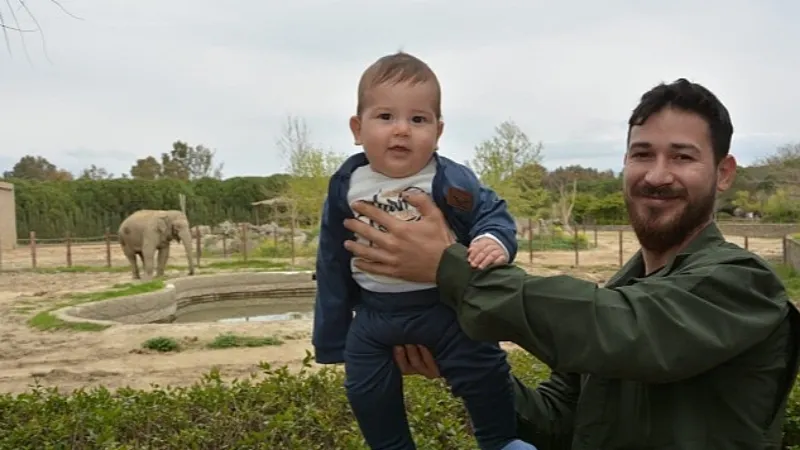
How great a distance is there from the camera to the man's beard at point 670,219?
1.66 metres

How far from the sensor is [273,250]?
24.8 metres

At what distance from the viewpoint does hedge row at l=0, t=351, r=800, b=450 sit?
339cm

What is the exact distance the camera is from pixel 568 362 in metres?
1.32

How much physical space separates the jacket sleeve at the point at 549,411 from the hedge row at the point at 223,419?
50.8 inches

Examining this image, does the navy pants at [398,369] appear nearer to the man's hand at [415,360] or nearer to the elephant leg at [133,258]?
the man's hand at [415,360]

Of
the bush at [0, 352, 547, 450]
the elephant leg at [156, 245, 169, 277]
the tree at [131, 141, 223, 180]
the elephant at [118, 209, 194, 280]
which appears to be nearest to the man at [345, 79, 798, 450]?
the bush at [0, 352, 547, 450]

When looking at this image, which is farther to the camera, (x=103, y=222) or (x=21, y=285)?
(x=103, y=222)

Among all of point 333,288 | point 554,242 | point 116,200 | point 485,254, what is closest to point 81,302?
point 333,288

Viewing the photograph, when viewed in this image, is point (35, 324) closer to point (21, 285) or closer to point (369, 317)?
point (21, 285)

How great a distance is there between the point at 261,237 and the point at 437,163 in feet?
87.3

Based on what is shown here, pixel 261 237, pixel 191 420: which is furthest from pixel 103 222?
pixel 191 420

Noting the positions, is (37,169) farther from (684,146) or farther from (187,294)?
(684,146)

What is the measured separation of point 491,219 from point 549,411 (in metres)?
0.58

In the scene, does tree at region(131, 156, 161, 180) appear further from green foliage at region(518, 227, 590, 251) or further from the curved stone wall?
the curved stone wall
